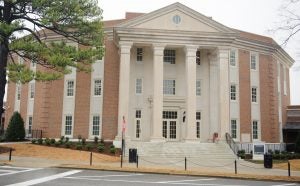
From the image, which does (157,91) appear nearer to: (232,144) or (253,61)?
(232,144)

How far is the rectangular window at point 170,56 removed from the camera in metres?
37.6

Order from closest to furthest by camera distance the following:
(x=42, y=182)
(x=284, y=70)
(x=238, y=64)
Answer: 1. (x=42, y=182)
2. (x=238, y=64)
3. (x=284, y=70)

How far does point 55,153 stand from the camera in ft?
89.6

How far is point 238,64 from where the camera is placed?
39344 mm

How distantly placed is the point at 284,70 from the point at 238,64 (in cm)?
1073

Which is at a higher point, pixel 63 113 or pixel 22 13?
pixel 22 13

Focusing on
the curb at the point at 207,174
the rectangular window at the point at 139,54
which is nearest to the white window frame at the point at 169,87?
the rectangular window at the point at 139,54

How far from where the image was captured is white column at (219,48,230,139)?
33.8 metres

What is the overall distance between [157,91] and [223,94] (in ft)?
20.1

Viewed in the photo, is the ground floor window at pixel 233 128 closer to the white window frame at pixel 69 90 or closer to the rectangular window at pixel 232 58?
the rectangular window at pixel 232 58

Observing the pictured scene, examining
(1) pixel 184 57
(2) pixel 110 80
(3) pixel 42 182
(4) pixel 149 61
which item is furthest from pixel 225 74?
(3) pixel 42 182

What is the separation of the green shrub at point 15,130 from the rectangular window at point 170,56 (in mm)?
15236

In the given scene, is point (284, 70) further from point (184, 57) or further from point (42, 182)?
point (42, 182)

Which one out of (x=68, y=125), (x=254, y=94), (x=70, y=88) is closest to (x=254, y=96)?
(x=254, y=94)
